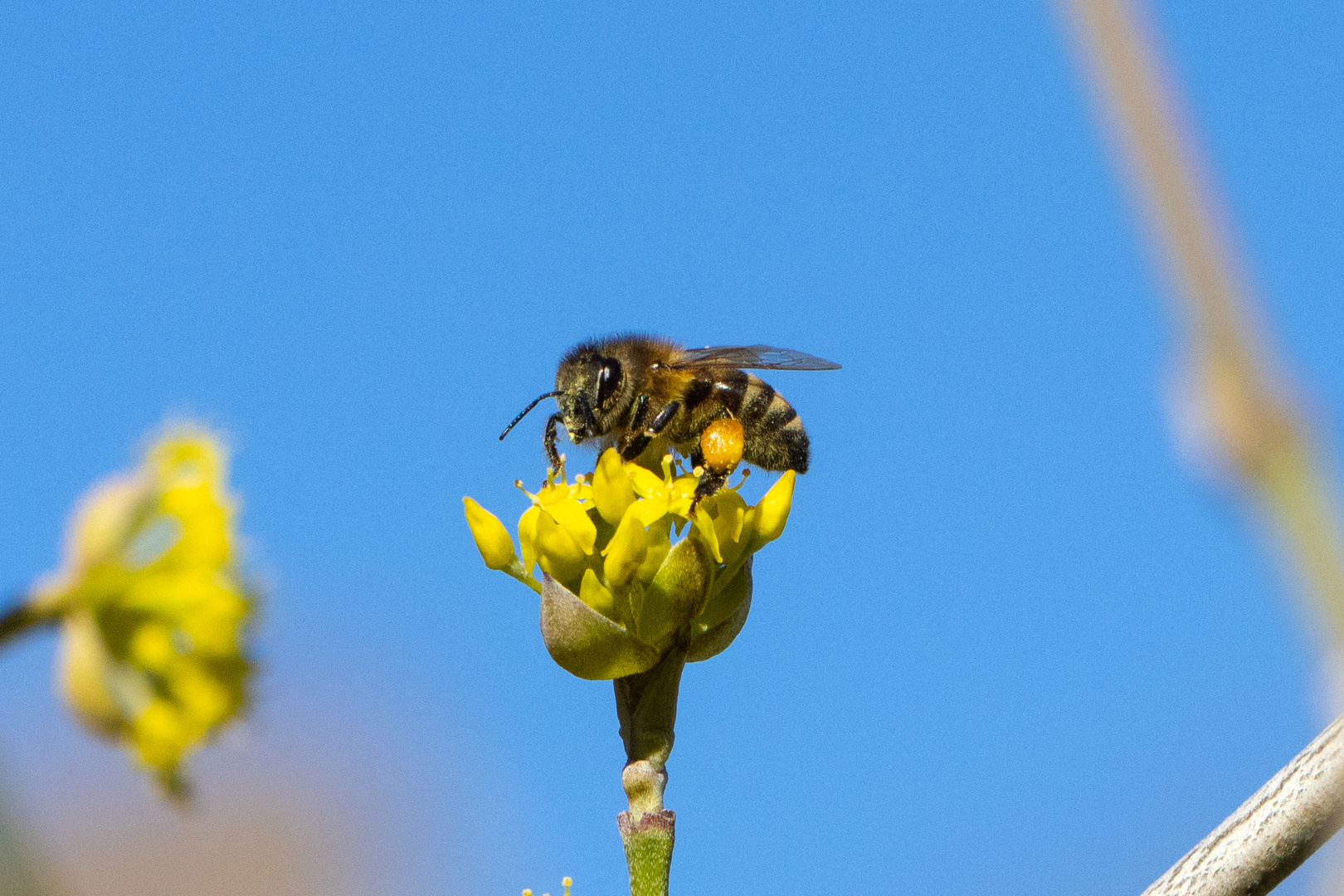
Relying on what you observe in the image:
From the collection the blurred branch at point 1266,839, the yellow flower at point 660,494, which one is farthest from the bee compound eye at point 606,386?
the blurred branch at point 1266,839

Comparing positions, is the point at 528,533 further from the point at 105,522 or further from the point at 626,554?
the point at 105,522

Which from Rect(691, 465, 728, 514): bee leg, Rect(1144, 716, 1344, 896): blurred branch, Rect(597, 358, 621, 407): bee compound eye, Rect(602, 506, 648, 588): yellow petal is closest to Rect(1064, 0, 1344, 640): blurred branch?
Rect(1144, 716, 1344, 896): blurred branch

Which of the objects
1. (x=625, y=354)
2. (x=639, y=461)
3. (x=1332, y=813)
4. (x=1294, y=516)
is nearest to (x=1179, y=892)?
(x=1332, y=813)

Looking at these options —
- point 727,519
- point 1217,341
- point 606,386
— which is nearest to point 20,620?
point 727,519

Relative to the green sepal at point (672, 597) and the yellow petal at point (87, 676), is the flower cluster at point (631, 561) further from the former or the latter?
the yellow petal at point (87, 676)

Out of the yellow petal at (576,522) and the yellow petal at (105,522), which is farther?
the yellow petal at (576,522)

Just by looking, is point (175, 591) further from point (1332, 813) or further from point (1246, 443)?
point (1246, 443)

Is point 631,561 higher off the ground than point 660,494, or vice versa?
point 660,494

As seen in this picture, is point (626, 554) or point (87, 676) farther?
point (626, 554)
